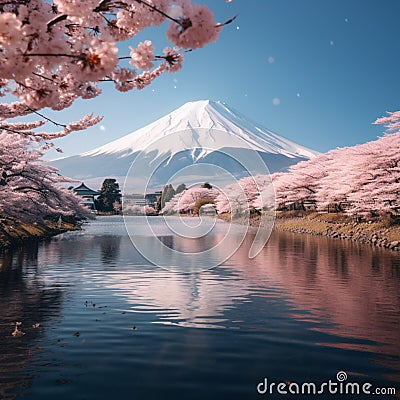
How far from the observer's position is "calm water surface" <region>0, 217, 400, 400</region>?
614 centimetres

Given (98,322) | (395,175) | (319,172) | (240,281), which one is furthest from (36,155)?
(319,172)

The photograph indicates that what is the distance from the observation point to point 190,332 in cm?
855

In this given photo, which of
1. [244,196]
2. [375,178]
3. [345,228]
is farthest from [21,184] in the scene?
[244,196]

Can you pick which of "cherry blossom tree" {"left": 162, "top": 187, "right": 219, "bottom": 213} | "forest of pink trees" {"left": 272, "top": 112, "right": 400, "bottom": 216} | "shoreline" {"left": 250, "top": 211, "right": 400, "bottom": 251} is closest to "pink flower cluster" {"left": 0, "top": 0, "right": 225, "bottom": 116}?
"shoreline" {"left": 250, "top": 211, "right": 400, "bottom": 251}

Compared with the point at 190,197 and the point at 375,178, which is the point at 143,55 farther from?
the point at 190,197

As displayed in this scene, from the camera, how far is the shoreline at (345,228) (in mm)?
30223

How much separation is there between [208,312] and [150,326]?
1886 millimetres

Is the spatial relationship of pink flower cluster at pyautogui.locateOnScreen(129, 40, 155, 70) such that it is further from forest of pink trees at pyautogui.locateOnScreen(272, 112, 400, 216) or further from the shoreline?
forest of pink trees at pyautogui.locateOnScreen(272, 112, 400, 216)

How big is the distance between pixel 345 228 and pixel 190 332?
1314 inches

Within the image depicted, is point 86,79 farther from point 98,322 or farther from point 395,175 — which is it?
point 395,175

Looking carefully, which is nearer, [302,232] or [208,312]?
[208,312]

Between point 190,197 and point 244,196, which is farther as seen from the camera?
point 190,197

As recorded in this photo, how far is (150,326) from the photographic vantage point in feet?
29.5

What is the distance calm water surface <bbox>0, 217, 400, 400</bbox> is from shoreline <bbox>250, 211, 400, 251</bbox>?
1450 centimetres
